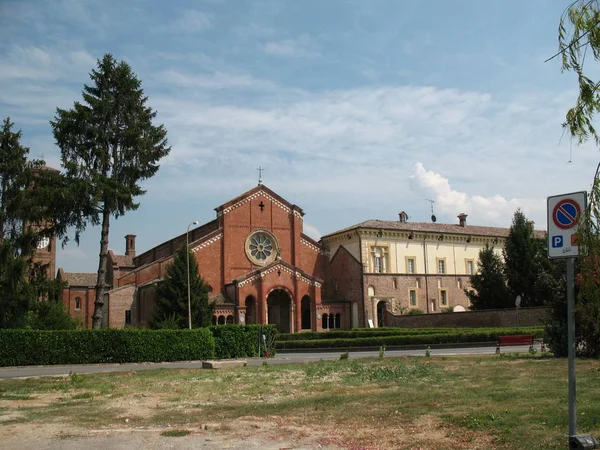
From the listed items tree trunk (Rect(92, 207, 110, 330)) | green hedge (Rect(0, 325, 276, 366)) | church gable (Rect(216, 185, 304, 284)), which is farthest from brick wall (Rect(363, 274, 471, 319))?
tree trunk (Rect(92, 207, 110, 330))

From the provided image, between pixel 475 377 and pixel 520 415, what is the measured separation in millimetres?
6325

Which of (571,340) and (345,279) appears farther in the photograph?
(345,279)

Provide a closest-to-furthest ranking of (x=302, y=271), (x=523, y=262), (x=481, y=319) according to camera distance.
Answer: (x=481, y=319)
(x=523, y=262)
(x=302, y=271)

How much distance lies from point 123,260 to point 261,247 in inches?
940

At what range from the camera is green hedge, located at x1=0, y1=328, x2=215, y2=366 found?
28.8 m

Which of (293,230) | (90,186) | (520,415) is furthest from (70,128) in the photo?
(520,415)

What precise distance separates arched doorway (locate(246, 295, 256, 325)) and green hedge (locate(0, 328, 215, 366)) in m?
23.8

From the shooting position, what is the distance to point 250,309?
5628 cm

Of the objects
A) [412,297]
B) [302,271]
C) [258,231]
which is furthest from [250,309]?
[412,297]

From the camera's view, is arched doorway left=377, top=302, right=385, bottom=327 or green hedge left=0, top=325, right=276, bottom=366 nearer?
green hedge left=0, top=325, right=276, bottom=366

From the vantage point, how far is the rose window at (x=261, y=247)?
5984cm

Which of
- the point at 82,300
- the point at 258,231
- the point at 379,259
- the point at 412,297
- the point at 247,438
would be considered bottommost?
the point at 247,438

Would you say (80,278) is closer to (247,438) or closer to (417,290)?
(417,290)

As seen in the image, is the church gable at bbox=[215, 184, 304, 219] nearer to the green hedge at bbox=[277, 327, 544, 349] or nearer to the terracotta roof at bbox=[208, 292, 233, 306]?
the terracotta roof at bbox=[208, 292, 233, 306]
